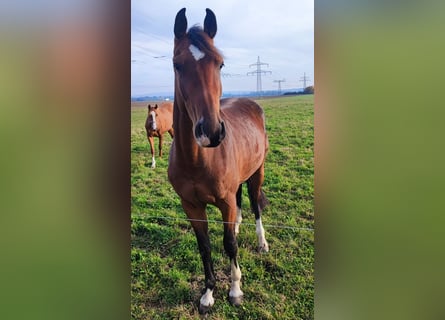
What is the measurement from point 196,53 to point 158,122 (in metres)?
0.53

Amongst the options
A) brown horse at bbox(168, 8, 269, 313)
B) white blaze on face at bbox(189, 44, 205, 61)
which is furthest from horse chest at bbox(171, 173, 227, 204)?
white blaze on face at bbox(189, 44, 205, 61)

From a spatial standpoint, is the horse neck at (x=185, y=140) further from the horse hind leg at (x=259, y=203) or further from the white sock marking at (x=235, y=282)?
the white sock marking at (x=235, y=282)

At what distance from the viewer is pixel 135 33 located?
2248 mm

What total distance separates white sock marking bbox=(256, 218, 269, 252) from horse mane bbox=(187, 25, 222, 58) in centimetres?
103

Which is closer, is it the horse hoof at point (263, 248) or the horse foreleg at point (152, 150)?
the horse hoof at point (263, 248)

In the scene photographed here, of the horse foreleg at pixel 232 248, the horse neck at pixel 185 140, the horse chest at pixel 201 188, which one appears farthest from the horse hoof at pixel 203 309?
the horse neck at pixel 185 140

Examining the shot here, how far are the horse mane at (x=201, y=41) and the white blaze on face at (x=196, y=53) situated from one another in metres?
0.02

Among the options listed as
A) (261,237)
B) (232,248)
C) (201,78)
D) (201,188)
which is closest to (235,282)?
(232,248)

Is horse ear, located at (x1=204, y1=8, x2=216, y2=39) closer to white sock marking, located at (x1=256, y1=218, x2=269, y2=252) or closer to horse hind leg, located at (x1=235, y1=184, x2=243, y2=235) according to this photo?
horse hind leg, located at (x1=235, y1=184, x2=243, y2=235)

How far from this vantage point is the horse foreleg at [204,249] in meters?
2.19

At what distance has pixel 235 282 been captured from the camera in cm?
214

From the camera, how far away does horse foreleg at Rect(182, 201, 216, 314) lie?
2.19 metres

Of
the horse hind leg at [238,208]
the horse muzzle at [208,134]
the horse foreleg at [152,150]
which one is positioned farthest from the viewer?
the horse foreleg at [152,150]
